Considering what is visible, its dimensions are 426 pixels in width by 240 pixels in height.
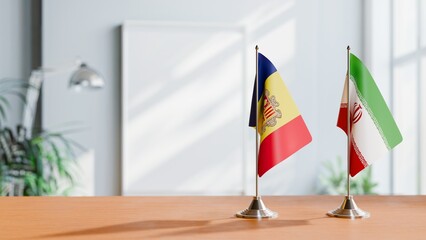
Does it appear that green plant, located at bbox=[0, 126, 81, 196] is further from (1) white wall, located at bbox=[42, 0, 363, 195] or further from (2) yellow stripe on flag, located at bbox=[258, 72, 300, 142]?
(2) yellow stripe on flag, located at bbox=[258, 72, 300, 142]

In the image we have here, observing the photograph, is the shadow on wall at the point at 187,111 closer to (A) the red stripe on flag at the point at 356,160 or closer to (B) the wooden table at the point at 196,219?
(B) the wooden table at the point at 196,219

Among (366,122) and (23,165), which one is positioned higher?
(366,122)

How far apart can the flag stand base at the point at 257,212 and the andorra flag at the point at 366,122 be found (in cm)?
24

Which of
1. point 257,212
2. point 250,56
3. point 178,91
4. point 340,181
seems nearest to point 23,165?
point 178,91

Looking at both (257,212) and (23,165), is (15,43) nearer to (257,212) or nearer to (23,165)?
(23,165)

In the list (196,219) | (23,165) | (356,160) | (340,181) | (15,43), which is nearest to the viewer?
(196,219)

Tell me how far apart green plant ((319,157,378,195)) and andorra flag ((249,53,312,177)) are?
426 centimetres

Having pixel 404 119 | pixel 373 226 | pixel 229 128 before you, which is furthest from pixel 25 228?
pixel 404 119

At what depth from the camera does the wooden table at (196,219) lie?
4.31 feet

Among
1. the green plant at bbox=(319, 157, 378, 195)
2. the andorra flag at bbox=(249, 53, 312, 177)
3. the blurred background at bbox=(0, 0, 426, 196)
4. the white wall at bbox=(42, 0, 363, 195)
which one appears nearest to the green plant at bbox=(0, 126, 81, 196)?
the blurred background at bbox=(0, 0, 426, 196)

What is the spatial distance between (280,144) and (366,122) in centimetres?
21

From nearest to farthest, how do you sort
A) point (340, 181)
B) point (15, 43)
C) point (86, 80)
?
1. point (86, 80)
2. point (15, 43)
3. point (340, 181)

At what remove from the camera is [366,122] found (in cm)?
158

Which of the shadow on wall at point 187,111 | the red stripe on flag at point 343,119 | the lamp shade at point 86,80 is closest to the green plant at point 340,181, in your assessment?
the shadow on wall at point 187,111
